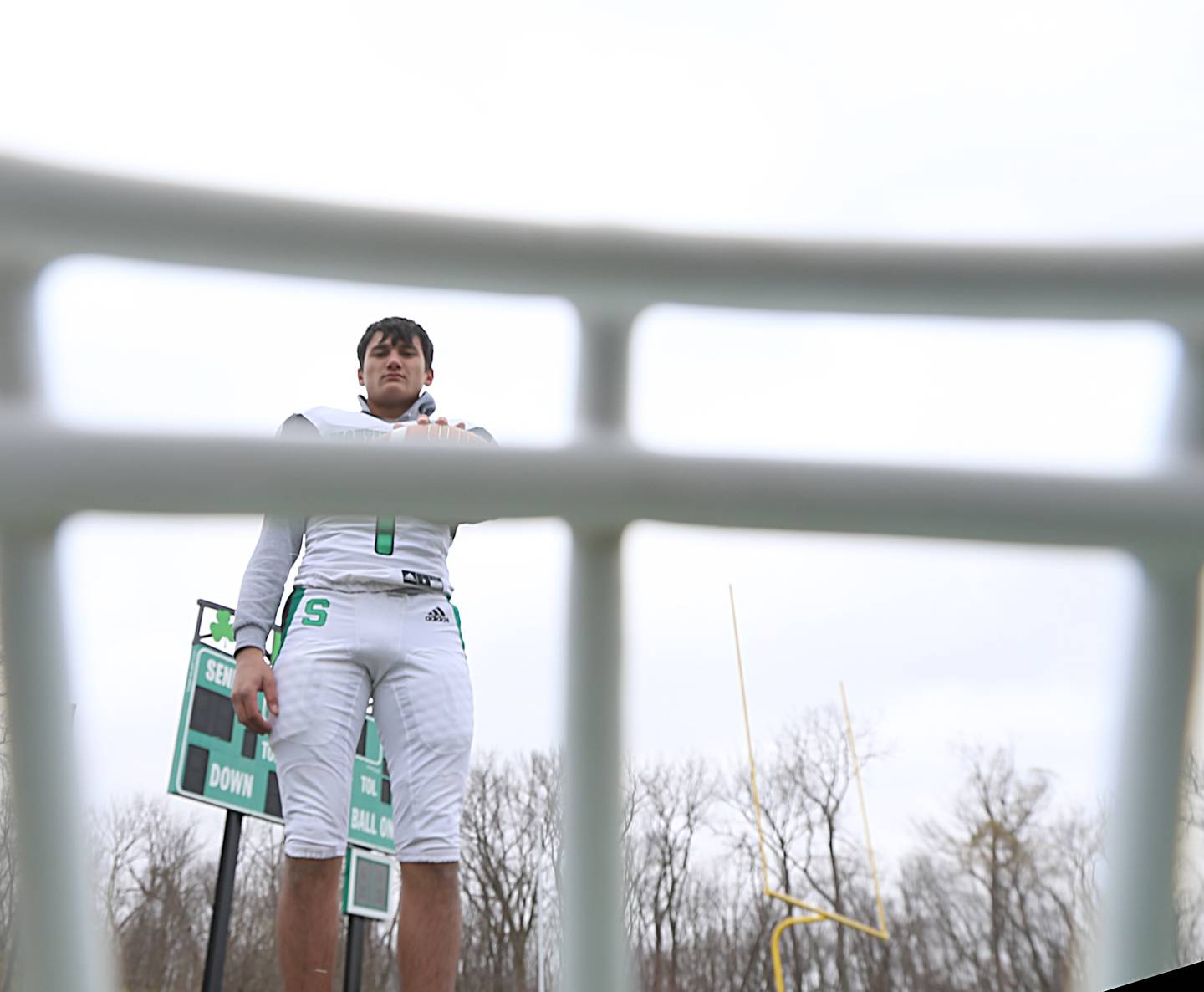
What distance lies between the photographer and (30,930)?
1.71 meters

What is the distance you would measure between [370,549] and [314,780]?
1.07 ft

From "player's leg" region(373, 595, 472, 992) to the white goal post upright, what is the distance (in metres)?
0.26

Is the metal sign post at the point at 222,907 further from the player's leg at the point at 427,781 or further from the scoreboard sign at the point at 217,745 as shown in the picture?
the player's leg at the point at 427,781

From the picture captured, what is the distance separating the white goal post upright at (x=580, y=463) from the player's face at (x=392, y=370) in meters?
0.10

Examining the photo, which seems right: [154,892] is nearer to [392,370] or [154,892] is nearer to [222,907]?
[222,907]

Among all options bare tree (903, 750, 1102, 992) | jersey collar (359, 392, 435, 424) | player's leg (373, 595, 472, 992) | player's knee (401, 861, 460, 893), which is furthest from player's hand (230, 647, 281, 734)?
bare tree (903, 750, 1102, 992)

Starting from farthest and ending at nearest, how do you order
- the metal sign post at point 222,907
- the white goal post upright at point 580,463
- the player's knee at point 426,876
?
1. the metal sign post at point 222,907
2. the white goal post upright at point 580,463
3. the player's knee at point 426,876

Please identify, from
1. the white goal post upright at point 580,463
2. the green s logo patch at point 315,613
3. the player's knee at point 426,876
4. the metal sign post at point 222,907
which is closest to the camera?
the player's knee at point 426,876

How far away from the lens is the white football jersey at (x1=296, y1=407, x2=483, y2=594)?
141 centimetres

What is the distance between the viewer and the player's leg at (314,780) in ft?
4.08

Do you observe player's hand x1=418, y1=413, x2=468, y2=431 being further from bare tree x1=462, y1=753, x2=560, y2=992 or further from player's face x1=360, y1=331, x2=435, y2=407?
bare tree x1=462, y1=753, x2=560, y2=992

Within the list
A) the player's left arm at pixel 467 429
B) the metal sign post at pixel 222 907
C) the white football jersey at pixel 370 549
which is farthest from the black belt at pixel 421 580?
the metal sign post at pixel 222 907

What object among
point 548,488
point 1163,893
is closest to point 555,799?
point 548,488

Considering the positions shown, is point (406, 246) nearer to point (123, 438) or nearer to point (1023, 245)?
point (123, 438)
